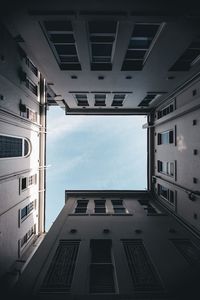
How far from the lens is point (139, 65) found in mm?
17609

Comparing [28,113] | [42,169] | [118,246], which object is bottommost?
[118,246]

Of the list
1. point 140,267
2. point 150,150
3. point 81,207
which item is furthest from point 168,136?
A: point 140,267

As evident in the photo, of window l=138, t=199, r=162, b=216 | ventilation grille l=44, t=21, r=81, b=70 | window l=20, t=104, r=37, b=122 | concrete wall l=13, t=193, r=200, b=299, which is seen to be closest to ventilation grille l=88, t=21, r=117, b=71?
ventilation grille l=44, t=21, r=81, b=70

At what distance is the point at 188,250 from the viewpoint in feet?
50.6

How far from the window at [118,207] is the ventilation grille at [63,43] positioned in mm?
16381

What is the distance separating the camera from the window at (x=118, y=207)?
24.1 m

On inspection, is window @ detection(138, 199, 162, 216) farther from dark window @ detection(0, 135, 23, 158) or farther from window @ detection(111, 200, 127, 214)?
dark window @ detection(0, 135, 23, 158)

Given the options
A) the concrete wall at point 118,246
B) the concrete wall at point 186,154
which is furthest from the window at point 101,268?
the concrete wall at point 186,154

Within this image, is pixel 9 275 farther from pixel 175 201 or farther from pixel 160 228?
pixel 175 201

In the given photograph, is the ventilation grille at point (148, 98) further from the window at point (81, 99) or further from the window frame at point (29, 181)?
the window frame at point (29, 181)

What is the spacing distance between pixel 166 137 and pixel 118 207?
10670mm

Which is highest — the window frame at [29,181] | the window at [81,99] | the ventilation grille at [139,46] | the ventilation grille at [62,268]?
the ventilation grille at [139,46]

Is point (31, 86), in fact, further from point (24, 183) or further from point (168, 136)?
point (168, 136)

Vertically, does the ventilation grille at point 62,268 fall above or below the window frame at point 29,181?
below
